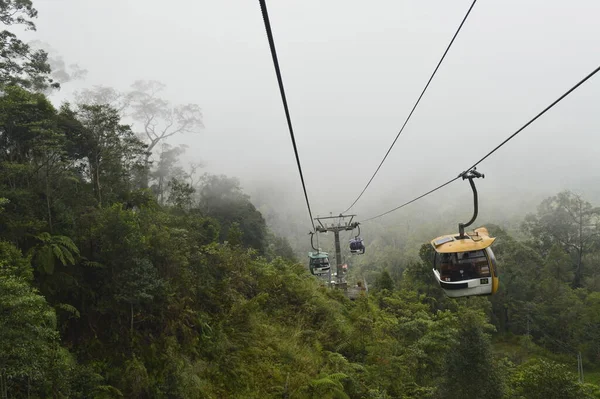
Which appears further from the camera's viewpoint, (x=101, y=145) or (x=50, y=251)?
(x=101, y=145)

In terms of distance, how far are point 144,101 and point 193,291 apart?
2538 centimetres

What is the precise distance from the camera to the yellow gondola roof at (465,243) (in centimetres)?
669

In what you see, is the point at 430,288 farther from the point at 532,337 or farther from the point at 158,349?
the point at 158,349

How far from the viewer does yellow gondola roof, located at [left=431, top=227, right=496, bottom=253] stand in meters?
6.69

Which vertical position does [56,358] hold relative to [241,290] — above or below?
above

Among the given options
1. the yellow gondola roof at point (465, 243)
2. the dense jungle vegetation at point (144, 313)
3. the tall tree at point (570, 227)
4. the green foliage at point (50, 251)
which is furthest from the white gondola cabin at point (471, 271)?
the tall tree at point (570, 227)

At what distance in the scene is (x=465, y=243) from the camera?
692 centimetres

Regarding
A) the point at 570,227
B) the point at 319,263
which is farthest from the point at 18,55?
the point at 570,227

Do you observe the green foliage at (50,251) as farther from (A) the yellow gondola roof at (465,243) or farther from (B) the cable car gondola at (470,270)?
(B) the cable car gondola at (470,270)

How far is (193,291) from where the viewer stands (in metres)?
11.4

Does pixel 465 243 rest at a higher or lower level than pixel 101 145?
lower

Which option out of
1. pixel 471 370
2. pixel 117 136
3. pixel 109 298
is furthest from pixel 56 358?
pixel 471 370

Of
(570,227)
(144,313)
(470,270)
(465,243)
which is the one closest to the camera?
(465,243)

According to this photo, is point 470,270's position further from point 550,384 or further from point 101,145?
point 101,145
